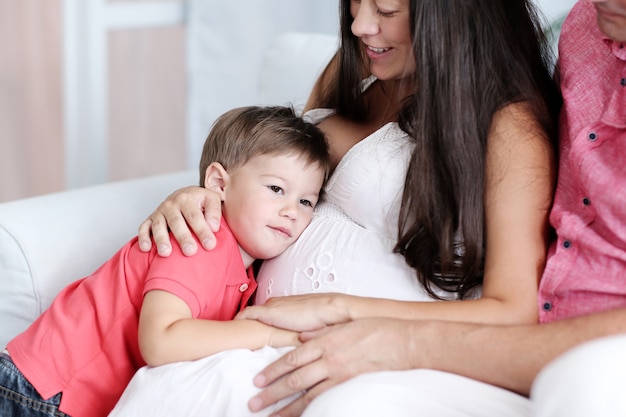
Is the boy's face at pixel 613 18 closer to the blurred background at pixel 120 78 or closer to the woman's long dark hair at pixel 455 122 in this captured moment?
the woman's long dark hair at pixel 455 122

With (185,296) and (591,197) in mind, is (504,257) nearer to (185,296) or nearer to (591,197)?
(591,197)

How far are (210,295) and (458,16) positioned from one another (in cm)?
60

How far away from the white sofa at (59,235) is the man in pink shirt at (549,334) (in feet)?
1.79

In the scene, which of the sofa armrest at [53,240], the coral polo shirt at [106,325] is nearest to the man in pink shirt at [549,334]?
the coral polo shirt at [106,325]

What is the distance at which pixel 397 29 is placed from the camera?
5.08 ft

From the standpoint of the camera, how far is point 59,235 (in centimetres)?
167

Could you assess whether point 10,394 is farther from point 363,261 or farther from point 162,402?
point 363,261

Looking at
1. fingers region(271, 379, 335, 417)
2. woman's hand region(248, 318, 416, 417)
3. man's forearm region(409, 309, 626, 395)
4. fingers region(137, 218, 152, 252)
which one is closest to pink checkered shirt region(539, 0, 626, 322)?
man's forearm region(409, 309, 626, 395)

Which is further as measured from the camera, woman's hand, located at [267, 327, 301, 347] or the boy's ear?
the boy's ear

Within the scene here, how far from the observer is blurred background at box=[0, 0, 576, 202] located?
3.12 metres

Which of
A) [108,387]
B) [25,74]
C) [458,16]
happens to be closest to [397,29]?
[458,16]

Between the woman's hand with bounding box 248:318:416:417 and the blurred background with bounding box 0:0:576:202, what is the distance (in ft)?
6.95

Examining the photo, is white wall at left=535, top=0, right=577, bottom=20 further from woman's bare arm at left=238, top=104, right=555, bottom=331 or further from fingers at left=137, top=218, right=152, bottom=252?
fingers at left=137, top=218, right=152, bottom=252

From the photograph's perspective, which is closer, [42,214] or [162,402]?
[162,402]
